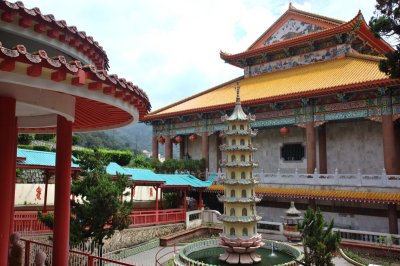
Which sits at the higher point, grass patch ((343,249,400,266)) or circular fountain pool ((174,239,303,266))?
circular fountain pool ((174,239,303,266))

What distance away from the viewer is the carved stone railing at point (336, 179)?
1838 centimetres

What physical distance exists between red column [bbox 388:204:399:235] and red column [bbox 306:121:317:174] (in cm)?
477

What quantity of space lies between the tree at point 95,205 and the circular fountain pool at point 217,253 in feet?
10.5

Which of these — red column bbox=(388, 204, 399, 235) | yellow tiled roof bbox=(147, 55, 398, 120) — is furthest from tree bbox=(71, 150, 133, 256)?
yellow tiled roof bbox=(147, 55, 398, 120)

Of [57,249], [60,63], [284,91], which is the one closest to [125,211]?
[57,249]

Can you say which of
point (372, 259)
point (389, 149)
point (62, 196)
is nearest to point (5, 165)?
point (62, 196)

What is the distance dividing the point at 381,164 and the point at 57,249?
67.3 feet

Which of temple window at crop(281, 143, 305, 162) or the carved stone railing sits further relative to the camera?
temple window at crop(281, 143, 305, 162)

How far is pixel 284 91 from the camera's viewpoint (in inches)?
930

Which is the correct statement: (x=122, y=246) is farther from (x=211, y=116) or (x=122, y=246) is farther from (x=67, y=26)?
(x=67, y=26)

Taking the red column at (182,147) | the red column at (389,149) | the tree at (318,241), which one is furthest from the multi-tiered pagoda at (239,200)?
the red column at (182,147)

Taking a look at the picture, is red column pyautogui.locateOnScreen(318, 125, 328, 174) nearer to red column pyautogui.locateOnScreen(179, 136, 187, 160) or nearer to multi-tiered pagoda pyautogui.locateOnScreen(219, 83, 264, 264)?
multi-tiered pagoda pyautogui.locateOnScreen(219, 83, 264, 264)

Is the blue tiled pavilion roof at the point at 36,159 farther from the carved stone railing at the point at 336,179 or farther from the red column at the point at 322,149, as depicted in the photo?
the red column at the point at 322,149

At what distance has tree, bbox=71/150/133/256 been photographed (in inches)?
491
